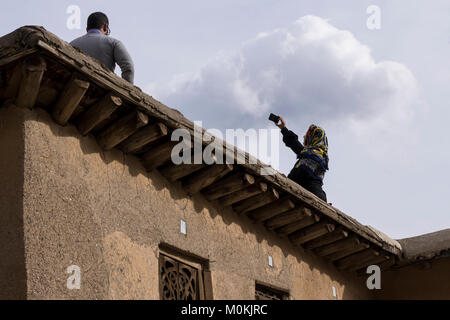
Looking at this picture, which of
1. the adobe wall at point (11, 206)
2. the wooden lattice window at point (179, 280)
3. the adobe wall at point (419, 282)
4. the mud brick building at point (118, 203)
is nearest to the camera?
the adobe wall at point (11, 206)

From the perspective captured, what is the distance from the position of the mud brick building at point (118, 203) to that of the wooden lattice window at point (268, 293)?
0.02m

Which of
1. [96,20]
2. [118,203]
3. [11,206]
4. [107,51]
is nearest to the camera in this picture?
[11,206]

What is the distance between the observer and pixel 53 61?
16.5 feet

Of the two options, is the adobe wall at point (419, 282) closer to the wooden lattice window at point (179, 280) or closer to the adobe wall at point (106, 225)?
the adobe wall at point (106, 225)

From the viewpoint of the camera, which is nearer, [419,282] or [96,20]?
[96,20]

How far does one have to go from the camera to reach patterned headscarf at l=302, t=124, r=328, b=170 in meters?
8.54

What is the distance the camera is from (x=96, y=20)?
6.65 metres

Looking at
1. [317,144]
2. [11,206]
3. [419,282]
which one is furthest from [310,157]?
[11,206]

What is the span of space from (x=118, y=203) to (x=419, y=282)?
4792mm

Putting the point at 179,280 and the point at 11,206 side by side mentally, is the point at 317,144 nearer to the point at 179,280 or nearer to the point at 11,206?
the point at 179,280

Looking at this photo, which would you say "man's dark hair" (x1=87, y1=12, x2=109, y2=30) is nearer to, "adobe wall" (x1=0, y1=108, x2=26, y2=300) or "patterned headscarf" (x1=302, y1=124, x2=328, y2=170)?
"adobe wall" (x1=0, y1=108, x2=26, y2=300)

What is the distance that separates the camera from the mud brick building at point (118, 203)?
4965 mm

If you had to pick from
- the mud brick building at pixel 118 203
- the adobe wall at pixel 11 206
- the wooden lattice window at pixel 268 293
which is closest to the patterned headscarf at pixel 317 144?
the mud brick building at pixel 118 203

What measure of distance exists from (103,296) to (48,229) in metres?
0.63
